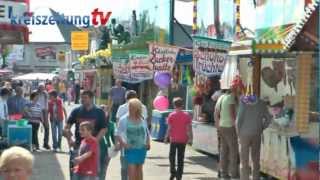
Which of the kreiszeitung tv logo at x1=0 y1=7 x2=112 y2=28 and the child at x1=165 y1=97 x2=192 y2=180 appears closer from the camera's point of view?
the child at x1=165 y1=97 x2=192 y2=180

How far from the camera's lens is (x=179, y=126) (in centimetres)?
1251

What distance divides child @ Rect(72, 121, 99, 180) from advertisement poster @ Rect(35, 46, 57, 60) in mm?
95656

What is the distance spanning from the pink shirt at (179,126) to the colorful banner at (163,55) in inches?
330

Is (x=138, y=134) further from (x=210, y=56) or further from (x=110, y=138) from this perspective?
(x=210, y=56)

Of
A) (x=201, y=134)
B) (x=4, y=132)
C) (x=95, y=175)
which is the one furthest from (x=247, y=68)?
(x=95, y=175)

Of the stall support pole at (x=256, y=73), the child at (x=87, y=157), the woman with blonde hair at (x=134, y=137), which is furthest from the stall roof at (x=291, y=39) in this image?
the child at (x=87, y=157)

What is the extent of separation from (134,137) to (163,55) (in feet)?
34.6

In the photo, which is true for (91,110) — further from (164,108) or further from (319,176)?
(164,108)

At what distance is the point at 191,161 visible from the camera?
54.9ft

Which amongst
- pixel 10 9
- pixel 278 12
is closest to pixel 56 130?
pixel 10 9

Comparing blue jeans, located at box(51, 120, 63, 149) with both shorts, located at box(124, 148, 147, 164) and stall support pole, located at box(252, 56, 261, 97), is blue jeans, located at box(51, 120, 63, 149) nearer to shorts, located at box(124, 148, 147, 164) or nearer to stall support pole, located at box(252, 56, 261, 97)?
stall support pole, located at box(252, 56, 261, 97)

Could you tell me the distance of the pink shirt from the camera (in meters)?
12.5

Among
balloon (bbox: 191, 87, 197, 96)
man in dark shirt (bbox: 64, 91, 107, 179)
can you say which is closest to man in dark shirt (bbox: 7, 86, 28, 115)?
balloon (bbox: 191, 87, 197, 96)

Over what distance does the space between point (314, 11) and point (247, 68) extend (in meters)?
6.06
